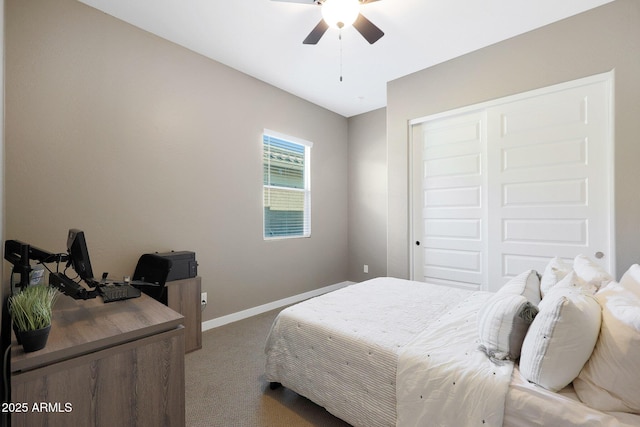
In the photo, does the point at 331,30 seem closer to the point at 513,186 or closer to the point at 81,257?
the point at 513,186

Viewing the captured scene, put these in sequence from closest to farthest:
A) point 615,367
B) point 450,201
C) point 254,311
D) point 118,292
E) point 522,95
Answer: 1. point 615,367
2. point 118,292
3. point 522,95
4. point 450,201
5. point 254,311

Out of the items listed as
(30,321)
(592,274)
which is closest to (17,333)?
(30,321)

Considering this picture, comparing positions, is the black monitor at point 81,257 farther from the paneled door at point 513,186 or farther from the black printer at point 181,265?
the paneled door at point 513,186

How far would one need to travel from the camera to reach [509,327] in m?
1.27

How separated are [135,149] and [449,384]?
9.73ft

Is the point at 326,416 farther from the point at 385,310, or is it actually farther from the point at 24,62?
the point at 24,62

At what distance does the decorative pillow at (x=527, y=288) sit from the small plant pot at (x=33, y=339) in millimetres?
2122

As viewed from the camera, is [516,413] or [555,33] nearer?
[516,413]

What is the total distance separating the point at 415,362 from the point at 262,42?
2.99 meters

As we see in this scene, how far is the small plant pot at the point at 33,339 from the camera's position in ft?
3.34

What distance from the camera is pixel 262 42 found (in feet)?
9.14

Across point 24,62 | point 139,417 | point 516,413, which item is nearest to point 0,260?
point 139,417

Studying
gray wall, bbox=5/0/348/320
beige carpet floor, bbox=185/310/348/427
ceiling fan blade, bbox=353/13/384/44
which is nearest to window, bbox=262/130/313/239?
gray wall, bbox=5/0/348/320

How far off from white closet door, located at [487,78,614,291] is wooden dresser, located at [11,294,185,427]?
3.01 m
